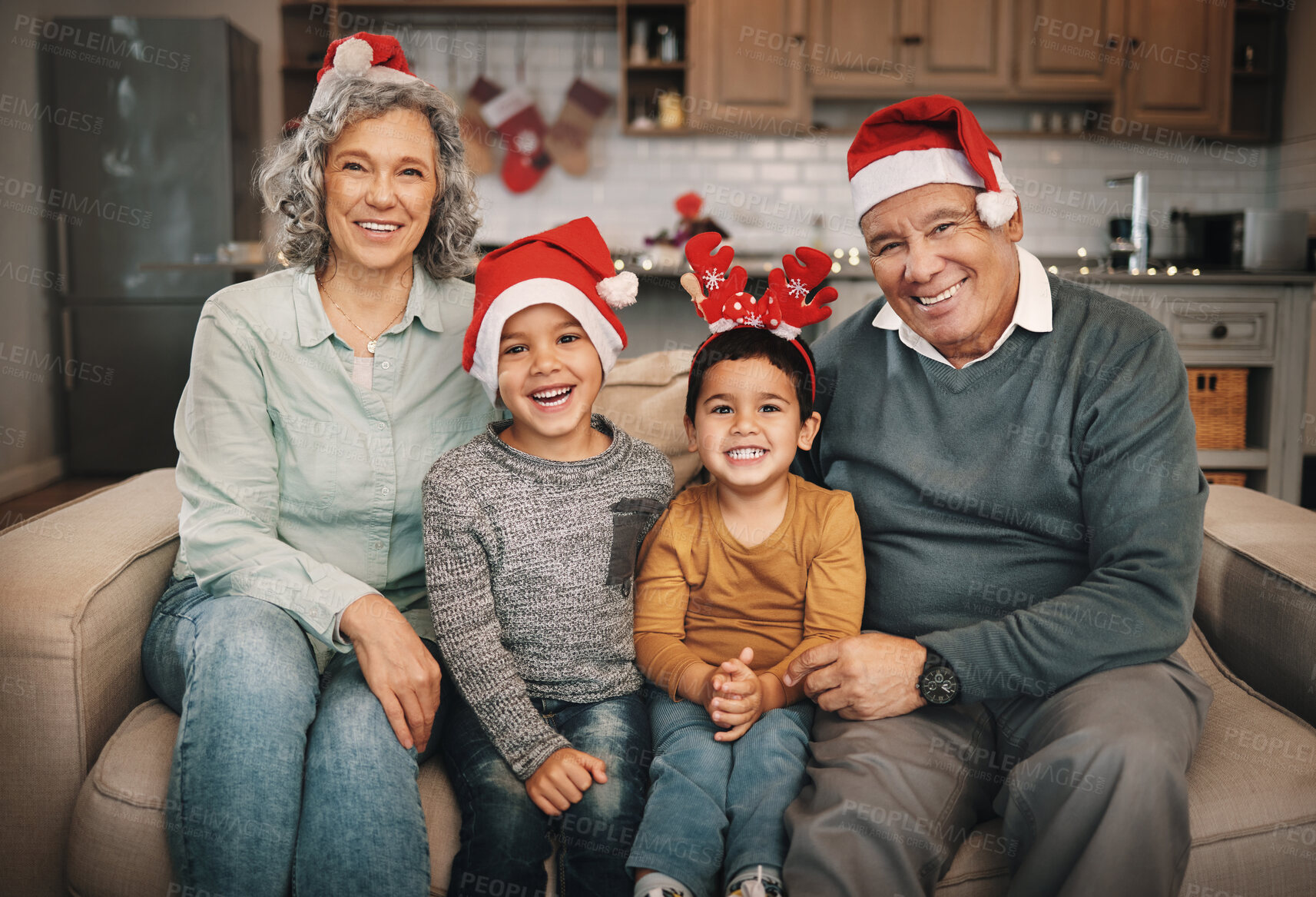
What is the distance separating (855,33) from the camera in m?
4.42

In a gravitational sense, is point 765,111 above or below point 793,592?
above

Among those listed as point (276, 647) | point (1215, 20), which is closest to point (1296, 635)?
point (276, 647)

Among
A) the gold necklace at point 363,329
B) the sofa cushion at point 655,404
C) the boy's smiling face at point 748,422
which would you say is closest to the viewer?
the boy's smiling face at point 748,422

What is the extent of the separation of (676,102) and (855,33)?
913 millimetres

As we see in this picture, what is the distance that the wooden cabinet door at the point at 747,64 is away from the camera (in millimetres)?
4402

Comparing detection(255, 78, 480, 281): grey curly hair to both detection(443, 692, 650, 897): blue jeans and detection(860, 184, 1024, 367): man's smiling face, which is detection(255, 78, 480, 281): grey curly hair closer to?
detection(860, 184, 1024, 367): man's smiling face

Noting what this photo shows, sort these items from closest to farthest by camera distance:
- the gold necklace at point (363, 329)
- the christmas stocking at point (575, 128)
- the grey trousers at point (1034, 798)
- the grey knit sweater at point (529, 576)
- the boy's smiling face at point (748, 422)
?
the grey trousers at point (1034, 798)
the grey knit sweater at point (529, 576)
the boy's smiling face at point (748, 422)
the gold necklace at point (363, 329)
the christmas stocking at point (575, 128)

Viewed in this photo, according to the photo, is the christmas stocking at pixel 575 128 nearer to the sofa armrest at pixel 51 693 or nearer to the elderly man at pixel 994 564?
the elderly man at pixel 994 564

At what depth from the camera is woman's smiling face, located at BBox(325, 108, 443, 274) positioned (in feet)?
4.76

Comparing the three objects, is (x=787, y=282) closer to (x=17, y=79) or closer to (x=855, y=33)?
(x=855, y=33)

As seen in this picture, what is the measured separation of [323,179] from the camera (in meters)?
1.48


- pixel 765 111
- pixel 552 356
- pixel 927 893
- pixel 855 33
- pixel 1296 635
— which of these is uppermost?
pixel 855 33

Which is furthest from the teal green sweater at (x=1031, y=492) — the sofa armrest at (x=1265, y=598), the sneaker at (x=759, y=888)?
the sneaker at (x=759, y=888)

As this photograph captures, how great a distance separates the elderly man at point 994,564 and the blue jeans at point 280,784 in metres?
0.49
